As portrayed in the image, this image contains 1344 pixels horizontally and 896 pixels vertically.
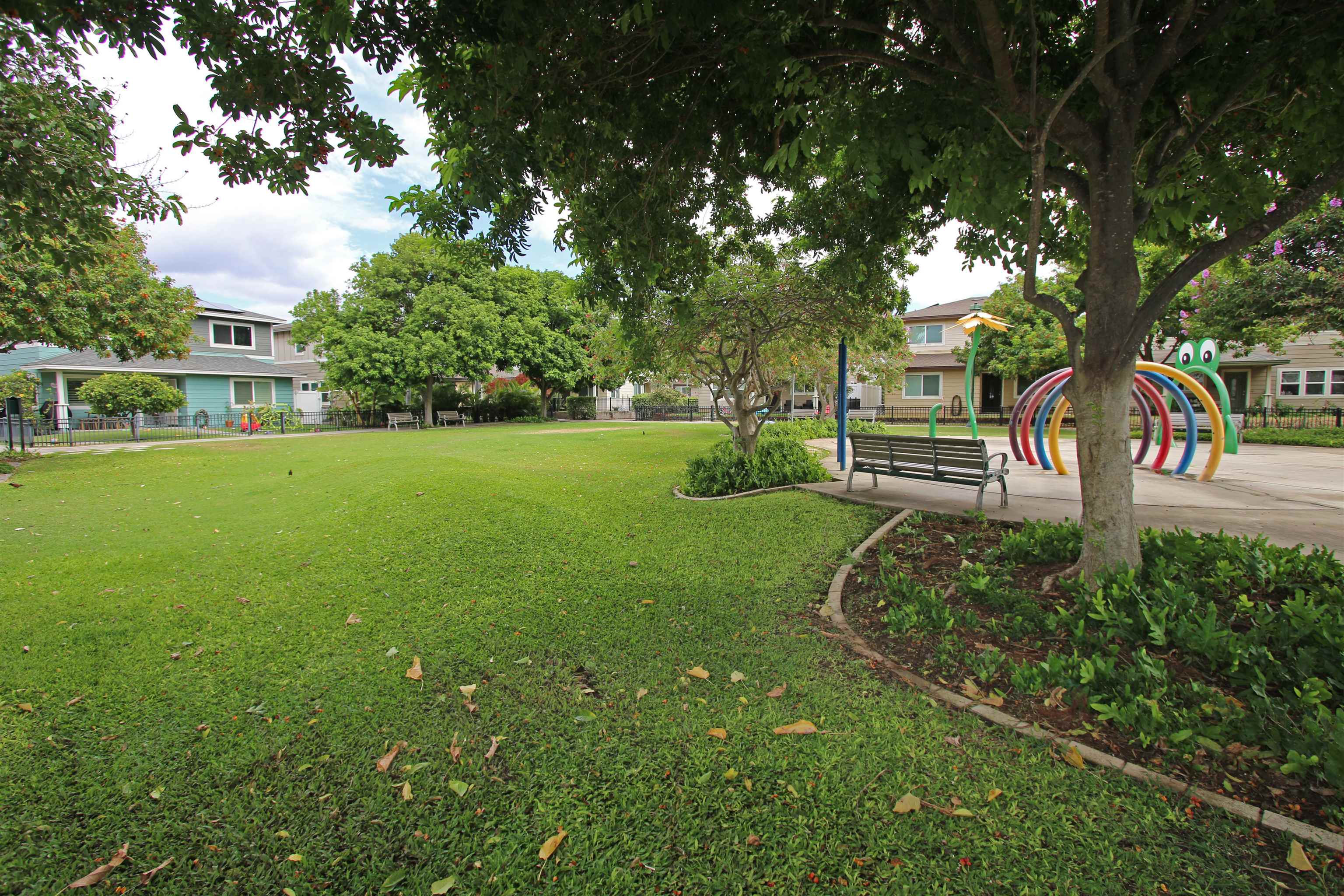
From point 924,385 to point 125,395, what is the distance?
127ft

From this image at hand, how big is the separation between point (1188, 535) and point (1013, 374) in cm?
2491

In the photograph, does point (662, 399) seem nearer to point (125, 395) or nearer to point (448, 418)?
point (448, 418)

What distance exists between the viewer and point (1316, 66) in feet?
12.6

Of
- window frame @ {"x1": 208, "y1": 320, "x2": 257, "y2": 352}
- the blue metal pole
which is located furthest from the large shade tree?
window frame @ {"x1": 208, "y1": 320, "x2": 257, "y2": 352}

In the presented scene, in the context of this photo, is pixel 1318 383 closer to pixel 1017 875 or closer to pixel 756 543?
pixel 756 543

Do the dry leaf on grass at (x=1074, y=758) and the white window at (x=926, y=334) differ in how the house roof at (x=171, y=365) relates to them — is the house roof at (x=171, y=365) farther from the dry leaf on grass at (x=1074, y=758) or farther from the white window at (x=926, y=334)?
the white window at (x=926, y=334)

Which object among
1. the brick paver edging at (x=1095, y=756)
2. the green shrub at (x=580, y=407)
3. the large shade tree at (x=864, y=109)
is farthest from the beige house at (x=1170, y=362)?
the green shrub at (x=580, y=407)

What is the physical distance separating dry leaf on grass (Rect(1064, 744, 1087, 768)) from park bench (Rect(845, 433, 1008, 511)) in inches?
166

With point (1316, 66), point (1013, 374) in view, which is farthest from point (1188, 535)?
point (1013, 374)

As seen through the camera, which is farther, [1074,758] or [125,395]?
[125,395]

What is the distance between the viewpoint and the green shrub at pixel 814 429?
61.4ft

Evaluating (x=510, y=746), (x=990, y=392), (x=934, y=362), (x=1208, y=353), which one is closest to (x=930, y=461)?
(x=510, y=746)

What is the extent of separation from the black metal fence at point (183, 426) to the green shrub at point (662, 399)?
17619 millimetres

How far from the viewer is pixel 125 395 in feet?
80.4
